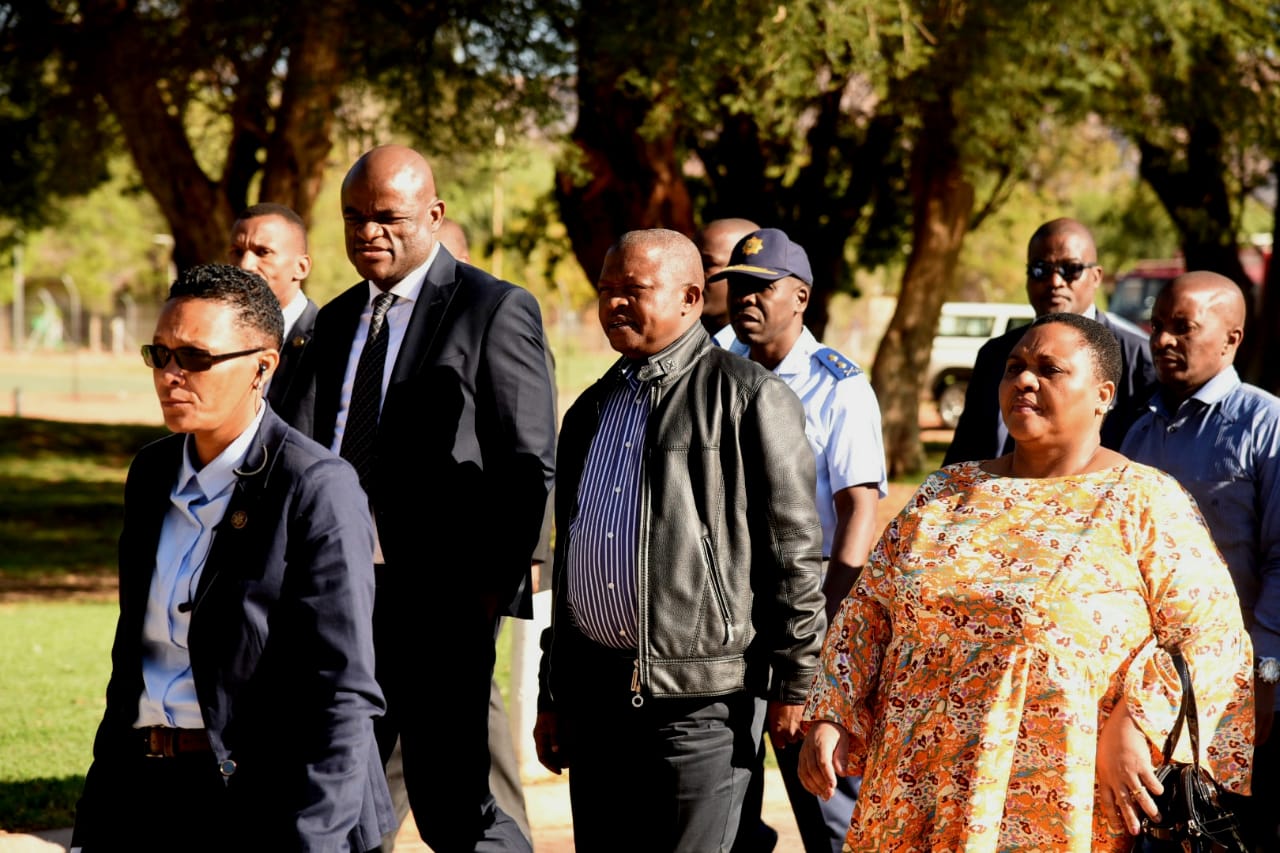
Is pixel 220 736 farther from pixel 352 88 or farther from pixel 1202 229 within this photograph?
pixel 1202 229

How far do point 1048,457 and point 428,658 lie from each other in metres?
1.90

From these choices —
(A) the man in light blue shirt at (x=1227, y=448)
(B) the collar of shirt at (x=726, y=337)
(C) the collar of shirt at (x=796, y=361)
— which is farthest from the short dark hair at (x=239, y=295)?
(A) the man in light blue shirt at (x=1227, y=448)

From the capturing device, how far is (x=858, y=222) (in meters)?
20.5

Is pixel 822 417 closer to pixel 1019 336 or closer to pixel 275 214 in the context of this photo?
pixel 1019 336

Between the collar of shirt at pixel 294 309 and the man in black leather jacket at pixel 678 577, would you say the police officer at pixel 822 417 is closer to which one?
the man in black leather jacket at pixel 678 577

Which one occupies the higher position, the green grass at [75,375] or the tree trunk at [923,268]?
the tree trunk at [923,268]

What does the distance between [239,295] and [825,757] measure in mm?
1740

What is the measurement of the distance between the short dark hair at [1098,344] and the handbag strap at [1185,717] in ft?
2.31

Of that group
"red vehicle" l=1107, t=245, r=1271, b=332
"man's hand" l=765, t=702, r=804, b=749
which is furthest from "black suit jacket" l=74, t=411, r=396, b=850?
"red vehicle" l=1107, t=245, r=1271, b=332

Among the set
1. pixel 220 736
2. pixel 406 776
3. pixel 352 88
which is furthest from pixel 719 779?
pixel 352 88

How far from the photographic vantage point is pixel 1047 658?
3.34 meters

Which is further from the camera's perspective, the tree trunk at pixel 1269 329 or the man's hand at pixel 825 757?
the tree trunk at pixel 1269 329

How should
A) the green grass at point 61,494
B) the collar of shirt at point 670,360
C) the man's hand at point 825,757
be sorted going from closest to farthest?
the man's hand at point 825,757 < the collar of shirt at point 670,360 < the green grass at point 61,494

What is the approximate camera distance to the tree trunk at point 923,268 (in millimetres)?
17312
